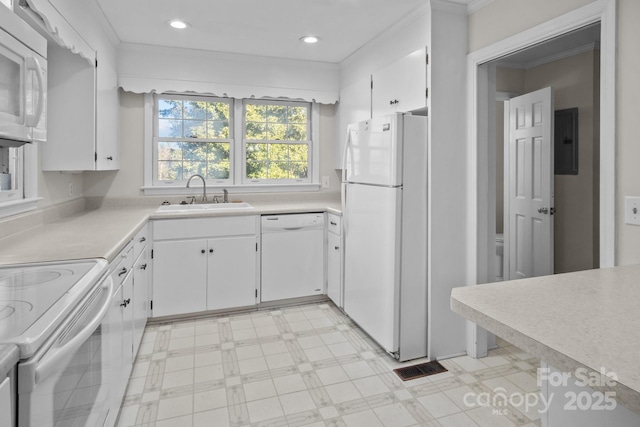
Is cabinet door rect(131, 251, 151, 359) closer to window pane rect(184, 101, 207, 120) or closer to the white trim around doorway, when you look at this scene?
window pane rect(184, 101, 207, 120)

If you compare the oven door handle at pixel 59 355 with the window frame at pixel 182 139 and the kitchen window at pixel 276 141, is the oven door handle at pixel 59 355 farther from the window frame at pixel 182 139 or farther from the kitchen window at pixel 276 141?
the kitchen window at pixel 276 141

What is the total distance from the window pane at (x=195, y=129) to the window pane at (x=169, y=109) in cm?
11

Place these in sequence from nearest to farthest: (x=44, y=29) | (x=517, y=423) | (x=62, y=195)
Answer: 1. (x=44, y=29)
2. (x=517, y=423)
3. (x=62, y=195)

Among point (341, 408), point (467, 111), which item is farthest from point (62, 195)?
point (467, 111)

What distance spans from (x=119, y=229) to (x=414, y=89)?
6.68 feet

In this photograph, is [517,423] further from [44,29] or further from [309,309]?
[44,29]

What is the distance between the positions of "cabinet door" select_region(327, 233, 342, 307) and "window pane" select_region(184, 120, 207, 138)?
159cm

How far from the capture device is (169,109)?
148 inches

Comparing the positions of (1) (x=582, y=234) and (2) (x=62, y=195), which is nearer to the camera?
(2) (x=62, y=195)

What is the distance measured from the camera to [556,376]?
91 centimetres

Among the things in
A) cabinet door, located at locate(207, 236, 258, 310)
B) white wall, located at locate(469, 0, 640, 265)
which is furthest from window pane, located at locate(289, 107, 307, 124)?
white wall, located at locate(469, 0, 640, 265)

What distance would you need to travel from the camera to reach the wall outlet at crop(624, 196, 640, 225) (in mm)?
1645

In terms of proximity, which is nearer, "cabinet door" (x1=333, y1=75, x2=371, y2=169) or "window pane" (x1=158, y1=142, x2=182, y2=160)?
"cabinet door" (x1=333, y1=75, x2=371, y2=169)

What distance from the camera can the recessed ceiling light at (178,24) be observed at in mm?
2896
